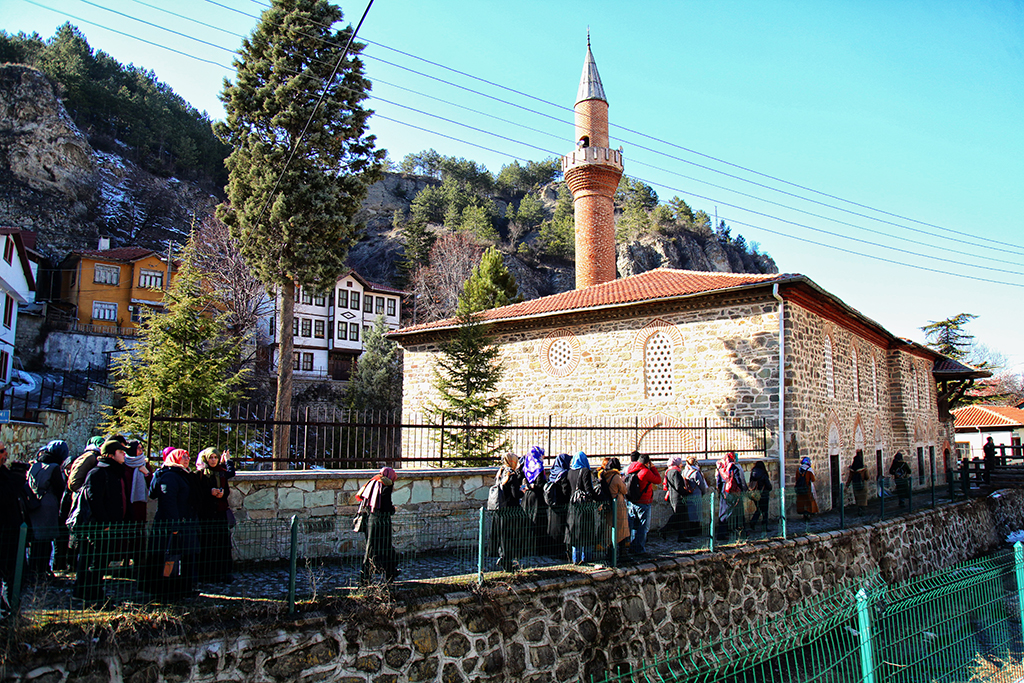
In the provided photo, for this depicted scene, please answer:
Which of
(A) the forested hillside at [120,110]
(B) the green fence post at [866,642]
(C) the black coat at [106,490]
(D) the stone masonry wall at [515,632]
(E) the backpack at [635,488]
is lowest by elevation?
(D) the stone masonry wall at [515,632]

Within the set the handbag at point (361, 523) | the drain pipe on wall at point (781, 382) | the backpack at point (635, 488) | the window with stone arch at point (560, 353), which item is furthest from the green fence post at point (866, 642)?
the window with stone arch at point (560, 353)

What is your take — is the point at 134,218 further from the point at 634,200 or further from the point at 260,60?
the point at 634,200

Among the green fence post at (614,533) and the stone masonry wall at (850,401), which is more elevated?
the stone masonry wall at (850,401)

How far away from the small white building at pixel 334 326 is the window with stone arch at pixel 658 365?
80.6 feet

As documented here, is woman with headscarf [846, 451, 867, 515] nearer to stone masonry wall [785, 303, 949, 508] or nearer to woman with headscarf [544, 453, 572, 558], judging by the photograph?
stone masonry wall [785, 303, 949, 508]

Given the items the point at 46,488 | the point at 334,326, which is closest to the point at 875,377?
the point at 46,488

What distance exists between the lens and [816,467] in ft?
47.1

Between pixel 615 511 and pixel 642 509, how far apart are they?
109 cm

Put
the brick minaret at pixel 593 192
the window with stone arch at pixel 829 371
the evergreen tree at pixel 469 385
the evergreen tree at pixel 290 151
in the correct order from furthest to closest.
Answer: the brick minaret at pixel 593 192, the window with stone arch at pixel 829 371, the evergreen tree at pixel 290 151, the evergreen tree at pixel 469 385

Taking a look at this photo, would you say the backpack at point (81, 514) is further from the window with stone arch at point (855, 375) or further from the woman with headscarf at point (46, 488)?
the window with stone arch at point (855, 375)

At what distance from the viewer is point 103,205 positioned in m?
45.2

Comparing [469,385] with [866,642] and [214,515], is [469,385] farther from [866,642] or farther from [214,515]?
[866,642]

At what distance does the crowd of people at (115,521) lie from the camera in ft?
16.1

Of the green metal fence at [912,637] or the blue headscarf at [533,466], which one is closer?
the green metal fence at [912,637]
